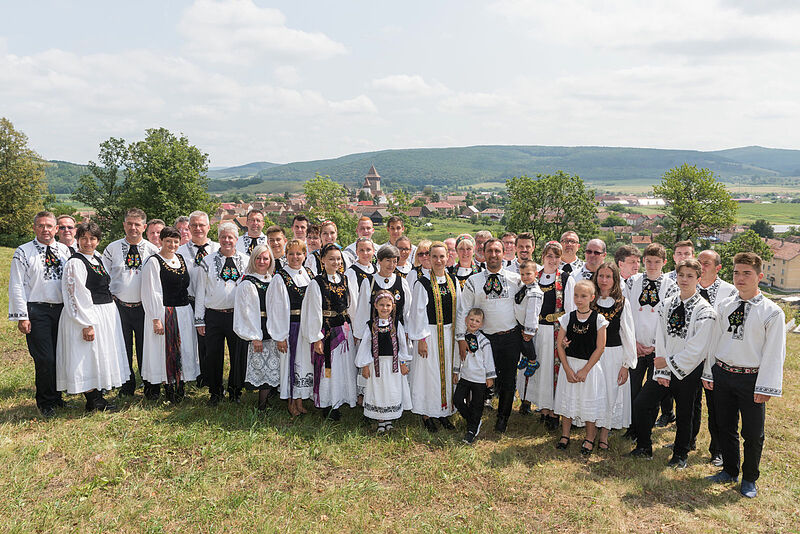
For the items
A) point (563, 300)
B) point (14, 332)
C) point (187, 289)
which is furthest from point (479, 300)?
point (14, 332)

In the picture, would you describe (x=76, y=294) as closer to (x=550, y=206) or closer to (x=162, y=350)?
(x=162, y=350)

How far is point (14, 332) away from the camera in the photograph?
357 inches

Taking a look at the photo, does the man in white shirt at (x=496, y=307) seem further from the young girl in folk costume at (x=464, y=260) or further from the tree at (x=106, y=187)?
the tree at (x=106, y=187)

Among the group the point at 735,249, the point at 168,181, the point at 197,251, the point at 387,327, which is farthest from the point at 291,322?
the point at 735,249

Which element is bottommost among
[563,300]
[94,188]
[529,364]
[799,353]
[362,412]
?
[799,353]

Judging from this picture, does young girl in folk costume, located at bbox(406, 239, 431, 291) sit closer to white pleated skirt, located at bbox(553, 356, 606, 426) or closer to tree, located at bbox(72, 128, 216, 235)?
white pleated skirt, located at bbox(553, 356, 606, 426)

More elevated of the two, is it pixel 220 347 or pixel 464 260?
pixel 464 260

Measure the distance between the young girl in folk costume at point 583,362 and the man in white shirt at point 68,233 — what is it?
5505mm

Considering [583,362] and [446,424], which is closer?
[583,362]

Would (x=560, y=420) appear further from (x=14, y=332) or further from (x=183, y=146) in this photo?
(x=183, y=146)

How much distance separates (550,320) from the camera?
5.60m

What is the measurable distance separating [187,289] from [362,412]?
2.54 metres

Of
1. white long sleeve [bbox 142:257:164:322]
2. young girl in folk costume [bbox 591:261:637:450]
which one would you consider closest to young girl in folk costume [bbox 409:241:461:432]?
young girl in folk costume [bbox 591:261:637:450]

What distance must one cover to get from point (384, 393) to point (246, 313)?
1.72 meters
